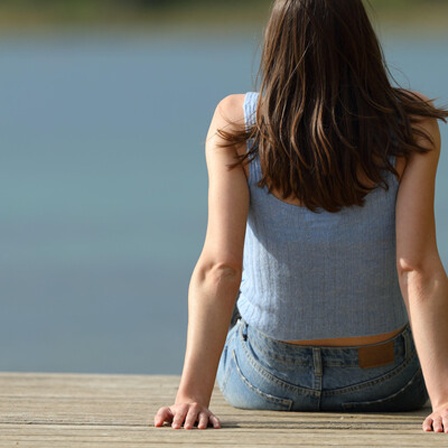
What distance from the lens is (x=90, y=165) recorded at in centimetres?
1154

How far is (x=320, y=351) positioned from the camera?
2.57 m

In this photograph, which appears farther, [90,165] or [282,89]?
[90,165]

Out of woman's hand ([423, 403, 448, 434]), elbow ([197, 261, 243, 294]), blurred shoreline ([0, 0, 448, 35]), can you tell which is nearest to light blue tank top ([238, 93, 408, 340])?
elbow ([197, 261, 243, 294])

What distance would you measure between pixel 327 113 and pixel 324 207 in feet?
0.63

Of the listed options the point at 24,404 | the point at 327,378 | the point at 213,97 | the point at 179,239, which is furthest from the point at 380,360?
the point at 213,97

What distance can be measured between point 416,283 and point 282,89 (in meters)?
0.48

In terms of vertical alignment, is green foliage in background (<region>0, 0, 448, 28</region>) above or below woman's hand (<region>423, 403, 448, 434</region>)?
below

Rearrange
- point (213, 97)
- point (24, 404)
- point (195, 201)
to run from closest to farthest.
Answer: point (24, 404)
point (195, 201)
point (213, 97)

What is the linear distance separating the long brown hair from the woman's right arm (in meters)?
0.04

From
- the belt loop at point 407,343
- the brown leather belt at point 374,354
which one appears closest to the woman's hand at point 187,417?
the brown leather belt at point 374,354

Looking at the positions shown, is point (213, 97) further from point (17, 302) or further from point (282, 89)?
point (282, 89)

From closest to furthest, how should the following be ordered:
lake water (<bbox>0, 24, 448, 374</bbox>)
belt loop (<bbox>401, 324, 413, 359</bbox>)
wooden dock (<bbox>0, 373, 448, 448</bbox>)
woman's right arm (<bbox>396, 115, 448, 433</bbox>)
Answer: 1. wooden dock (<bbox>0, 373, 448, 448</bbox>)
2. woman's right arm (<bbox>396, 115, 448, 433</bbox>)
3. belt loop (<bbox>401, 324, 413, 359</bbox>)
4. lake water (<bbox>0, 24, 448, 374</bbox>)

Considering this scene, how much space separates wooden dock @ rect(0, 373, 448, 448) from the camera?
2.26m

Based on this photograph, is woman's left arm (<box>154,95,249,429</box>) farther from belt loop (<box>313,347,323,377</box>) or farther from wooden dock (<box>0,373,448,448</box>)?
belt loop (<box>313,347,323,377</box>)
